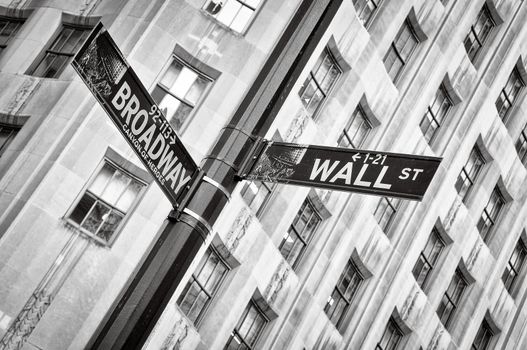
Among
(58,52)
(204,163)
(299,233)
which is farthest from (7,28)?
(204,163)

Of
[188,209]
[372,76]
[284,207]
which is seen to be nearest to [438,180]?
[372,76]

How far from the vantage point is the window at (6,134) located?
1836 centimetres

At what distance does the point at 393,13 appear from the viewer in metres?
23.1

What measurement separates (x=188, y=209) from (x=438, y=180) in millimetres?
21266

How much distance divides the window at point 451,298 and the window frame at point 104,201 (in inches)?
584

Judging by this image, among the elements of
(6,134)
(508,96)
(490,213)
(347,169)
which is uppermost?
(508,96)

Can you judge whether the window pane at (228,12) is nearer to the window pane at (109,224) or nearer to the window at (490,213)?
the window pane at (109,224)

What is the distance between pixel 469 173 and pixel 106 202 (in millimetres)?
16472

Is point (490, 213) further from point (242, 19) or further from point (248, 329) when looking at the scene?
point (242, 19)

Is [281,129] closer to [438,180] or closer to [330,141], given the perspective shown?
[330,141]

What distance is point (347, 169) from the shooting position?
6.46 m

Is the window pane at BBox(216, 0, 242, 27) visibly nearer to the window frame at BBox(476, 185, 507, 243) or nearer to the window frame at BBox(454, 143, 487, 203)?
the window frame at BBox(454, 143, 487, 203)

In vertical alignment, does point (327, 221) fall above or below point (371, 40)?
below

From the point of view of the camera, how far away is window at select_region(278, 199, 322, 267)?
21.0 metres
